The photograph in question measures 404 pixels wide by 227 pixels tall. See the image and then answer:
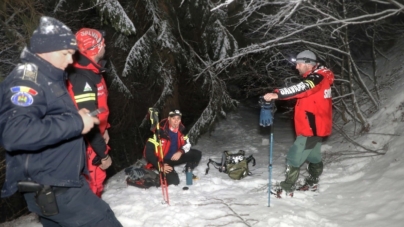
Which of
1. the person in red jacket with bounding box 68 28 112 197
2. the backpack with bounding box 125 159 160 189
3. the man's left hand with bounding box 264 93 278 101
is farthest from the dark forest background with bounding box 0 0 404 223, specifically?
the person in red jacket with bounding box 68 28 112 197

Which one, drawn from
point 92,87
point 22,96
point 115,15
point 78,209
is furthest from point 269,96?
point 115,15

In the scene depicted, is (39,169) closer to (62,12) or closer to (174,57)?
(174,57)

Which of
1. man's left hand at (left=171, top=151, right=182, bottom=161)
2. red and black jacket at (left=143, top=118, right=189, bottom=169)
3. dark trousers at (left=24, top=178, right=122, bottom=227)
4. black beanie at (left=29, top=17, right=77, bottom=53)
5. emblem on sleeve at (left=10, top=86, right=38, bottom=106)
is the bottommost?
man's left hand at (left=171, top=151, right=182, bottom=161)

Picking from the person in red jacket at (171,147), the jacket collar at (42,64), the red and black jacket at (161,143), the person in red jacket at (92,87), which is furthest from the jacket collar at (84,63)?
the person in red jacket at (171,147)

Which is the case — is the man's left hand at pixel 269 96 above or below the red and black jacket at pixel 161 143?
above

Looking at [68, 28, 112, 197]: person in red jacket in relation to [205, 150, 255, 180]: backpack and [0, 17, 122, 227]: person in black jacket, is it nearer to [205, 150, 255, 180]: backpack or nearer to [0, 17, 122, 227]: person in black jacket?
[0, 17, 122, 227]: person in black jacket

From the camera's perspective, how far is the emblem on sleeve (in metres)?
2.20

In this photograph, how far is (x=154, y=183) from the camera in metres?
5.74

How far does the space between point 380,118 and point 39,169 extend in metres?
7.08

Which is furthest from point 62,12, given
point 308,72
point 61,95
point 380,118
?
point 380,118

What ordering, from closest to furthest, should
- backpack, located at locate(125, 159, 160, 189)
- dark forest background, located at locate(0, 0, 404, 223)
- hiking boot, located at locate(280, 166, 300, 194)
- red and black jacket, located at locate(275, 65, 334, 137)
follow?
red and black jacket, located at locate(275, 65, 334, 137) → hiking boot, located at locate(280, 166, 300, 194) → backpack, located at locate(125, 159, 160, 189) → dark forest background, located at locate(0, 0, 404, 223)

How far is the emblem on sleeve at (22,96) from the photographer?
2.20 m

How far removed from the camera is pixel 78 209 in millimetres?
2568

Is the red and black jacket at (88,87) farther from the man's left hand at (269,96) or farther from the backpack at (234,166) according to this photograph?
the backpack at (234,166)
